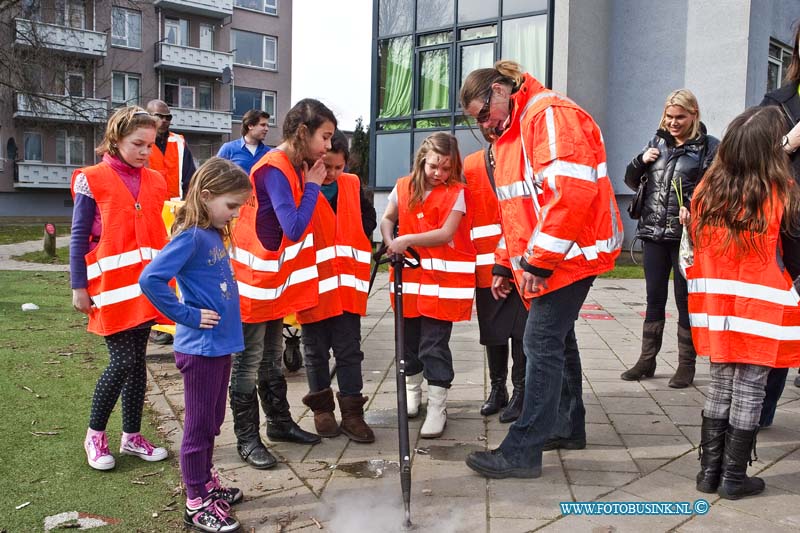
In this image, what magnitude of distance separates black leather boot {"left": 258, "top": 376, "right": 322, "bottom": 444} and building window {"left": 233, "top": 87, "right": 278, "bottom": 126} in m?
37.9

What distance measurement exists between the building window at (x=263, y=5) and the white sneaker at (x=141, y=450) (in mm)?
40289

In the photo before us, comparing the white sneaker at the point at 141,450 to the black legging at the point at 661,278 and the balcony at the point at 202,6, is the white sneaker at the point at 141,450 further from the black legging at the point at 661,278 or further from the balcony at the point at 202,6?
the balcony at the point at 202,6

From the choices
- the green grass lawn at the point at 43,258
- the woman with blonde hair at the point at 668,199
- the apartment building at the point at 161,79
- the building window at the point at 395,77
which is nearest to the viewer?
the woman with blonde hair at the point at 668,199

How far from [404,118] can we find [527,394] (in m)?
15.3

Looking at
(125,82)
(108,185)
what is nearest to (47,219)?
(125,82)

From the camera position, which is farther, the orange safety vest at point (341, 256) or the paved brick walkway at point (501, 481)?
the orange safety vest at point (341, 256)

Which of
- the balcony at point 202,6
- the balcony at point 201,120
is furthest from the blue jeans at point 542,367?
the balcony at point 202,6

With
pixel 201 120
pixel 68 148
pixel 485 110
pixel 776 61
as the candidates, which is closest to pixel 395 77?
pixel 776 61

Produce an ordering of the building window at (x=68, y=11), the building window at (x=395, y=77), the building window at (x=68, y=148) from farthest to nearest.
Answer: the building window at (x=68, y=148)
the building window at (x=68, y=11)
the building window at (x=395, y=77)

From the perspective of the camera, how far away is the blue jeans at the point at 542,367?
11.5 feet

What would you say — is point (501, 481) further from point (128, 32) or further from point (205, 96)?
point (205, 96)

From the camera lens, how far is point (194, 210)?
3182 millimetres

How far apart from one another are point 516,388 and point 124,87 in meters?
37.5

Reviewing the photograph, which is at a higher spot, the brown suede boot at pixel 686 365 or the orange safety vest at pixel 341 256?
the orange safety vest at pixel 341 256
